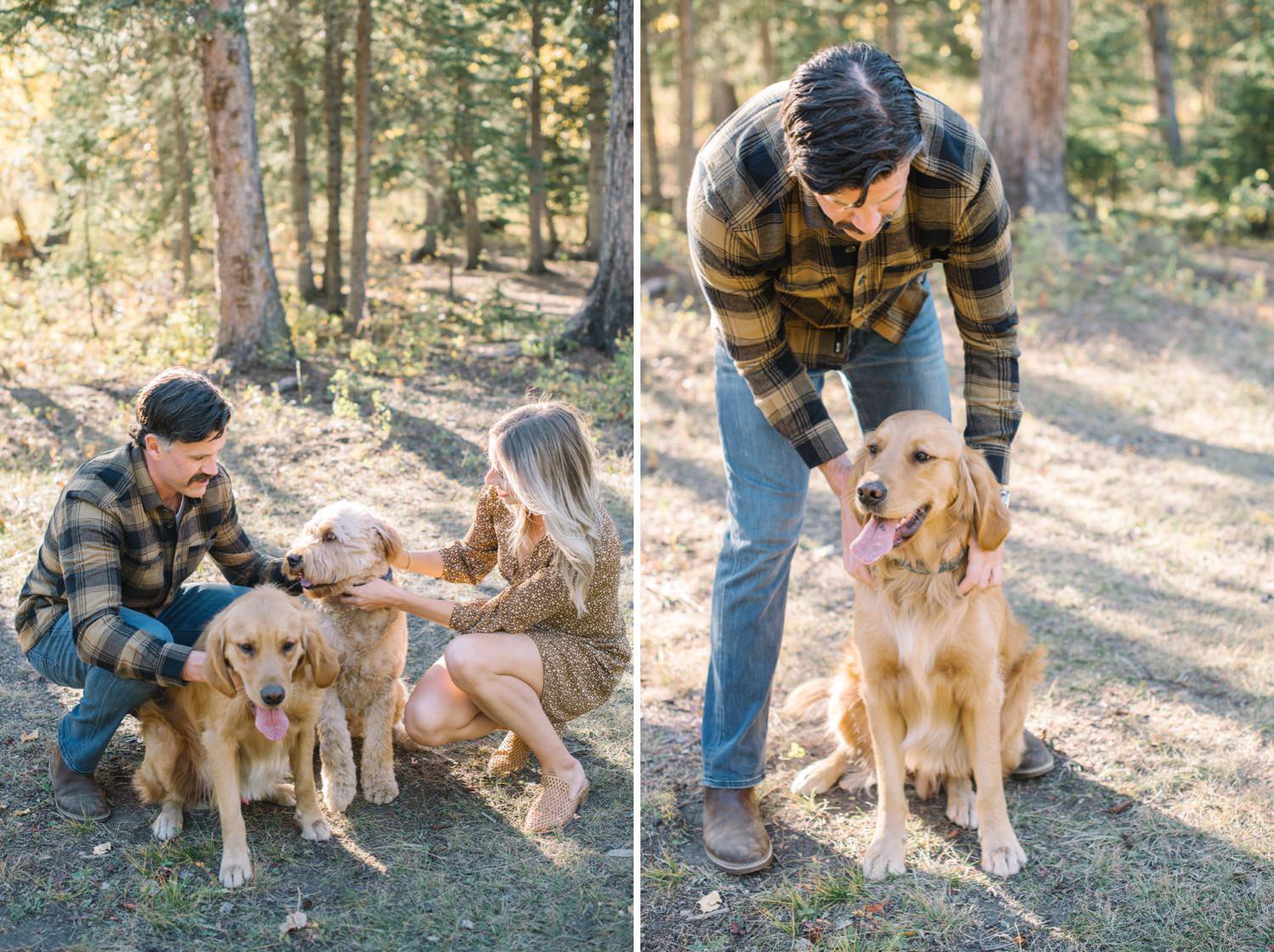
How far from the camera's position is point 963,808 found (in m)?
3.54

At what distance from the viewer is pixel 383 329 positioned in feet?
19.2

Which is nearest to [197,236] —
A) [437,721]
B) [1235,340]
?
[437,721]

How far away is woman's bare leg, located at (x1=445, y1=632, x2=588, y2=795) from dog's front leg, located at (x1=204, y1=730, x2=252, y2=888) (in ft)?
2.47

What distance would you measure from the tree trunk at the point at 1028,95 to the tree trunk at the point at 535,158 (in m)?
5.77

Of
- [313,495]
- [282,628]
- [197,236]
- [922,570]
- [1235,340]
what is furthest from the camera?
[1235,340]

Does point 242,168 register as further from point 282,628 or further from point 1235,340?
point 1235,340

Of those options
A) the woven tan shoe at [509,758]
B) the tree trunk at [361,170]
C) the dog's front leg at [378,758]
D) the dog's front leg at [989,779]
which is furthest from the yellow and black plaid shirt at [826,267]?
the tree trunk at [361,170]

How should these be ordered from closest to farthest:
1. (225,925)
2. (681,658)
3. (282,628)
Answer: (225,925)
(282,628)
(681,658)

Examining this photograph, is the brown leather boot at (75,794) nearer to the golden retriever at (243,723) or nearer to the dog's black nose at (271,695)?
the golden retriever at (243,723)

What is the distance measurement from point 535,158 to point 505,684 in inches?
174

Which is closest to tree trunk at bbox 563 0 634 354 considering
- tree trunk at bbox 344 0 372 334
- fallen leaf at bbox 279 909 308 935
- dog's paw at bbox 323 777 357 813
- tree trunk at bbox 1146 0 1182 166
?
tree trunk at bbox 344 0 372 334

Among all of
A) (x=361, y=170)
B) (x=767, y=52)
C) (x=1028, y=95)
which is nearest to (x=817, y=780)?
(x=361, y=170)

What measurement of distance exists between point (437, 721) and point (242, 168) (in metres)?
3.30

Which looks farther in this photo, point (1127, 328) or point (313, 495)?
point (1127, 328)
